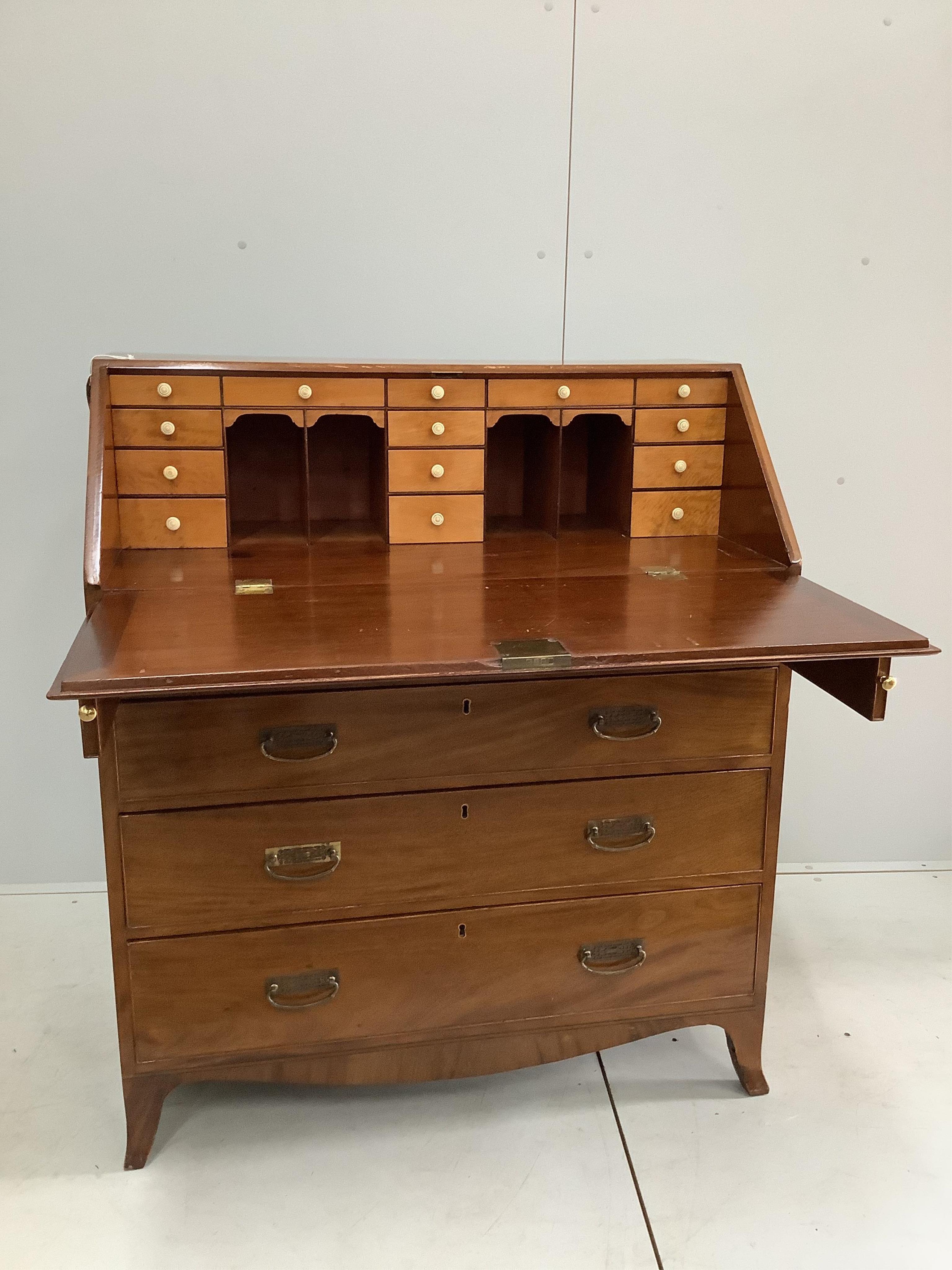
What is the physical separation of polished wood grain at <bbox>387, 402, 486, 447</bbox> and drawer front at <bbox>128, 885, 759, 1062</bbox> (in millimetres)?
884

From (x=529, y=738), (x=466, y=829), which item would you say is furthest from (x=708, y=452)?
(x=466, y=829)

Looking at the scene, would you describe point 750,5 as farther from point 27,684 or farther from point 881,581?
point 27,684

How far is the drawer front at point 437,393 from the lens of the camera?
1995mm

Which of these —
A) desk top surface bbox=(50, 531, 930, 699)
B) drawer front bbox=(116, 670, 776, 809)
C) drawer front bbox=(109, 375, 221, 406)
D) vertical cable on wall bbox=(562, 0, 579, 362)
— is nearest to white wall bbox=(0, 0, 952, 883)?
vertical cable on wall bbox=(562, 0, 579, 362)

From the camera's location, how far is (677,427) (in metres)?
2.12

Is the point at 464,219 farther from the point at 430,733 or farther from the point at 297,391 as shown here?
the point at 430,733

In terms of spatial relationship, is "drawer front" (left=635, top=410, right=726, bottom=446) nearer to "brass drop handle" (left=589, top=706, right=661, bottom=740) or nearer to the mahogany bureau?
the mahogany bureau

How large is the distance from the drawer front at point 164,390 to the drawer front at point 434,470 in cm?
36

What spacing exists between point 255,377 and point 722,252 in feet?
3.94

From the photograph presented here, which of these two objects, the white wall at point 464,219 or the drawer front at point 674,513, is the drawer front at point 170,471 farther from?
the drawer front at point 674,513

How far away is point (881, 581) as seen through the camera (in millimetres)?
2693

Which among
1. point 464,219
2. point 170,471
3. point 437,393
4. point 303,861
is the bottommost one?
point 303,861

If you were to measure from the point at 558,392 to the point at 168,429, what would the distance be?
0.74 m

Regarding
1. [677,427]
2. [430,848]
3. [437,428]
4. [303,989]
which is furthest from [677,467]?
[303,989]
